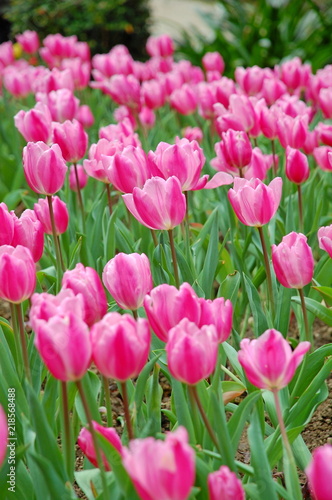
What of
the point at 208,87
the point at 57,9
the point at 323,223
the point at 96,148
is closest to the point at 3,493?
the point at 96,148

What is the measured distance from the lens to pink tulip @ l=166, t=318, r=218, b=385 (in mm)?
977

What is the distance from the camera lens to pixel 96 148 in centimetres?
193

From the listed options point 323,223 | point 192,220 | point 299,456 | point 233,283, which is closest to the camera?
point 299,456

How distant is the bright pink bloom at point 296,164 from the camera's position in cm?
196

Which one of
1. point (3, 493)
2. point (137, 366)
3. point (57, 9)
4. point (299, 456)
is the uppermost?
point (57, 9)

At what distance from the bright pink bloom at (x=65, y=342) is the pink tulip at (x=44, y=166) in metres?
0.71

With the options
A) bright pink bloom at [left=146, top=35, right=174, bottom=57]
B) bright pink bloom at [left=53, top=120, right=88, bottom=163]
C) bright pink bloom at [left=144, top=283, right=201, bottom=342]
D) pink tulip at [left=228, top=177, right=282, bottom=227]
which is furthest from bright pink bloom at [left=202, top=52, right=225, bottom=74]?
bright pink bloom at [left=144, top=283, right=201, bottom=342]

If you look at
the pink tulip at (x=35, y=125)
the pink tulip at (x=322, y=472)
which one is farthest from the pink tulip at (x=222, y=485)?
the pink tulip at (x=35, y=125)

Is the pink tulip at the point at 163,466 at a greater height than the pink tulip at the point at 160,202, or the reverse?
the pink tulip at the point at 160,202

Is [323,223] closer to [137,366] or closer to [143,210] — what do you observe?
[143,210]

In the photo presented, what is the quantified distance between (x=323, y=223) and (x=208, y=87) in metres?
0.76

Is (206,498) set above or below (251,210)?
below

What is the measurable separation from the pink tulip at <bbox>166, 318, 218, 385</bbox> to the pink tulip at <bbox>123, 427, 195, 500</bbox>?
0.20 meters

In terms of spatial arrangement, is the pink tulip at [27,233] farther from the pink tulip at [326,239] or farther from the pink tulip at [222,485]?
the pink tulip at [222,485]
